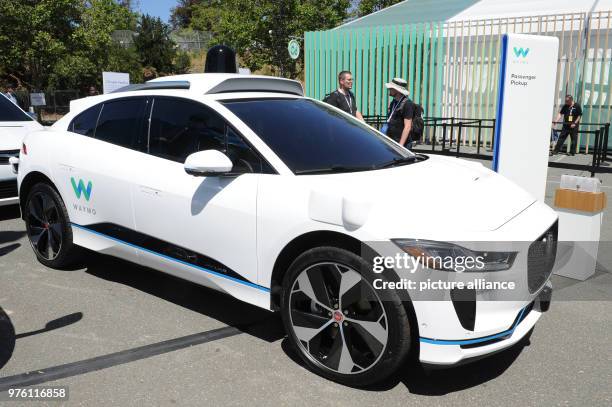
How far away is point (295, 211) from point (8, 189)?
500 centimetres

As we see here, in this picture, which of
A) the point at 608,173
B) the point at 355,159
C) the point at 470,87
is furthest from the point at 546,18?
the point at 355,159

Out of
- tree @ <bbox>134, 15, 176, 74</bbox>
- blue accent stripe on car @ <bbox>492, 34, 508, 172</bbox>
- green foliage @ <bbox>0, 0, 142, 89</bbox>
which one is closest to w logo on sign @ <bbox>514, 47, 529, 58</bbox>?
blue accent stripe on car @ <bbox>492, 34, 508, 172</bbox>

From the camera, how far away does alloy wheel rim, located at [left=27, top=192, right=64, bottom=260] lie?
16.1ft

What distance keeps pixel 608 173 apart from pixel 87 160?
10.4 m

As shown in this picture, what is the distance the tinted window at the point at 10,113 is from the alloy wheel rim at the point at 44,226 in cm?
325

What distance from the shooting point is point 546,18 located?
15055 mm

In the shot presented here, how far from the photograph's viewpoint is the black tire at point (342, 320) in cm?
285

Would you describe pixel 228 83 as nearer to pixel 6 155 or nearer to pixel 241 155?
pixel 241 155

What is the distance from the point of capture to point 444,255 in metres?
2.72

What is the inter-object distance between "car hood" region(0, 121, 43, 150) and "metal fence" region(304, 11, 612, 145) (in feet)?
39.8

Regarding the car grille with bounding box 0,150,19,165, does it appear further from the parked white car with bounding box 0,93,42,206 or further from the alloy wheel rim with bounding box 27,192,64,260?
the alloy wheel rim with bounding box 27,192,64,260

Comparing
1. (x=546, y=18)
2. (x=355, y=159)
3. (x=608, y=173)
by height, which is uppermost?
(x=546, y=18)

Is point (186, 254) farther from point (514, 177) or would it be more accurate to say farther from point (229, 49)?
point (229, 49)

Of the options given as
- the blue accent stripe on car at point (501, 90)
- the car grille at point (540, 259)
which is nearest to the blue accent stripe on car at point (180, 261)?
the car grille at point (540, 259)
